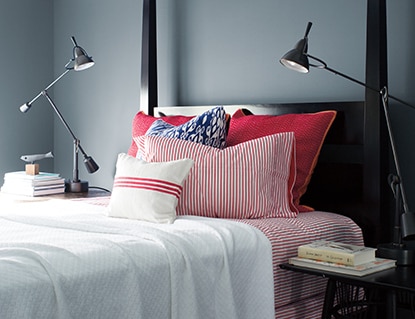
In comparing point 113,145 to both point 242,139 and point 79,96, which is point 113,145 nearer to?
point 79,96

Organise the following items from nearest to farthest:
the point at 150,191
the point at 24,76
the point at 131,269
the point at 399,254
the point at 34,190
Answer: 1. the point at 131,269
2. the point at 399,254
3. the point at 150,191
4. the point at 34,190
5. the point at 24,76

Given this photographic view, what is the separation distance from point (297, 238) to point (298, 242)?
15 millimetres

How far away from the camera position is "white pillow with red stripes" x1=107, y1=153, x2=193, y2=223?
8.07ft

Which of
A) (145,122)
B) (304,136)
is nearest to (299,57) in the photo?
(304,136)

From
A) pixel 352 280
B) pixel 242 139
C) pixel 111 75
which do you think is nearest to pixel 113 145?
pixel 111 75

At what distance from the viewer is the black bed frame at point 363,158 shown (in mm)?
2637

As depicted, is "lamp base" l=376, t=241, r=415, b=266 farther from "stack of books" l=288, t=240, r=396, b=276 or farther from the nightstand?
the nightstand

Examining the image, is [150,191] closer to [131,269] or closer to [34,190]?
[131,269]

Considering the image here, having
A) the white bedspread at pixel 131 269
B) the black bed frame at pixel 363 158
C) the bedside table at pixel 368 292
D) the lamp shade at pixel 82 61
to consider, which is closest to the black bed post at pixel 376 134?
the black bed frame at pixel 363 158

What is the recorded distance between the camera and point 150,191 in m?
2.49

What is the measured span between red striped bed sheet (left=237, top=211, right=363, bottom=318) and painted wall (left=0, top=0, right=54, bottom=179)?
2.33 m

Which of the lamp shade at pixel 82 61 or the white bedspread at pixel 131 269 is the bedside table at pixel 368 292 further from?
the lamp shade at pixel 82 61

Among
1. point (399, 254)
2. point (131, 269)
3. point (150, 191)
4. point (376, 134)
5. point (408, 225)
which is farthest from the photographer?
point (376, 134)

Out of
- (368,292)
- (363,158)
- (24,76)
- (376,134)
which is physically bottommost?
(368,292)
